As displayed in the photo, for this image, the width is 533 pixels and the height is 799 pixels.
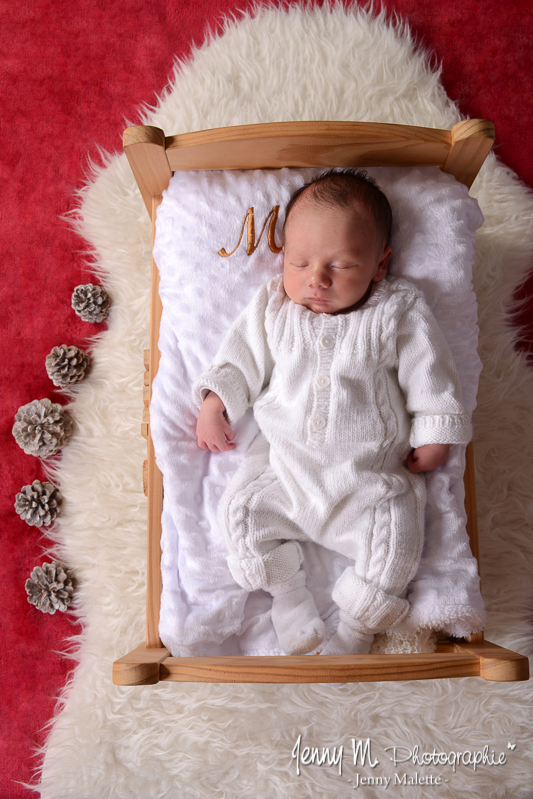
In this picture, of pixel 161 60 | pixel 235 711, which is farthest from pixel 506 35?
pixel 235 711

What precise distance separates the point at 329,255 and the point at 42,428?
85cm

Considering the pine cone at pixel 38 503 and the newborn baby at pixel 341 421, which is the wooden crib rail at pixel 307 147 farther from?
the pine cone at pixel 38 503

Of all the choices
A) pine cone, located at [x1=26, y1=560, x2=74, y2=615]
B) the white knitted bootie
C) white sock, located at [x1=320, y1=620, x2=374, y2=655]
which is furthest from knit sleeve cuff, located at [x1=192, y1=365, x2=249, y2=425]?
pine cone, located at [x1=26, y1=560, x2=74, y2=615]

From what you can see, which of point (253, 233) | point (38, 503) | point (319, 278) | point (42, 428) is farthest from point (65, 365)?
point (319, 278)

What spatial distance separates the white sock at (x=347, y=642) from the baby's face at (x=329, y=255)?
0.61 metres

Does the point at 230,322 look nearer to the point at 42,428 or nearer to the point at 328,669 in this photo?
the point at 42,428

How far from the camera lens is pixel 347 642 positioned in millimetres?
1114

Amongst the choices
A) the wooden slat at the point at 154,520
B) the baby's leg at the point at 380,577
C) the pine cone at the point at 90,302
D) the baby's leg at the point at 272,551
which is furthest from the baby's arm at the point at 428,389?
the pine cone at the point at 90,302

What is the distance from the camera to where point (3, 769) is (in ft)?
4.73

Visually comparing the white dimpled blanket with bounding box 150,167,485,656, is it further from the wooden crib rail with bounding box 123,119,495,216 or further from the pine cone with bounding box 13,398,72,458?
the pine cone with bounding box 13,398,72,458

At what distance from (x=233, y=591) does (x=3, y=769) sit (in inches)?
32.5

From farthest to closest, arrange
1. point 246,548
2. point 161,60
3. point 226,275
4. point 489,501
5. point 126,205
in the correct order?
1. point 161,60
2. point 126,205
3. point 489,501
4. point 226,275
5. point 246,548

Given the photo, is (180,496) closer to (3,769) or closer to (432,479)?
(432,479)

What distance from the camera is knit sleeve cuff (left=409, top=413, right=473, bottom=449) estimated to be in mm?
1108
